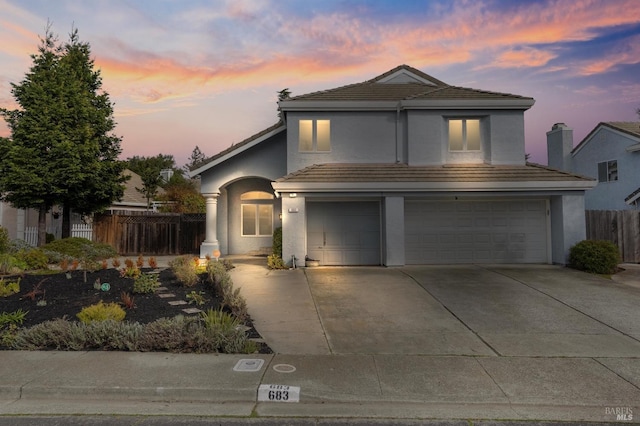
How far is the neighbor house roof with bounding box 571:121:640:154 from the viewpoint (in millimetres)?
19812

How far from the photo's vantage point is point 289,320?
24.2 feet

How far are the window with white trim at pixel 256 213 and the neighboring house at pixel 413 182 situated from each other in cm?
165

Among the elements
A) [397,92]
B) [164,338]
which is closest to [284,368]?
[164,338]

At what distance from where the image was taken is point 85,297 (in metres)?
8.33

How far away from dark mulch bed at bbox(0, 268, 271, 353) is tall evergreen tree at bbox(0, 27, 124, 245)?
716 cm

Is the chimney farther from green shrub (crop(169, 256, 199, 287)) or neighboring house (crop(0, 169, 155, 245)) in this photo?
neighboring house (crop(0, 169, 155, 245))

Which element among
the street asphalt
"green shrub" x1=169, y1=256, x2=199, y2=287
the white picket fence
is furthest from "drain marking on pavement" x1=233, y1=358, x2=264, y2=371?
the white picket fence

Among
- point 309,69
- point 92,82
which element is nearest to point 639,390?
point 309,69

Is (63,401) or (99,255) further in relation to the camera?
(99,255)

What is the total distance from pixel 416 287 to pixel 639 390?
5599 mm

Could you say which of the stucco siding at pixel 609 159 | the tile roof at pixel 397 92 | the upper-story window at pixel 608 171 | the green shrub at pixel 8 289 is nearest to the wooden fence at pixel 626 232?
the tile roof at pixel 397 92

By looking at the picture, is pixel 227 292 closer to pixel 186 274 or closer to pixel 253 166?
pixel 186 274

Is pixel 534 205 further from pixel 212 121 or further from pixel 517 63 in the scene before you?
pixel 212 121

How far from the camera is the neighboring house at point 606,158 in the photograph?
20000mm
